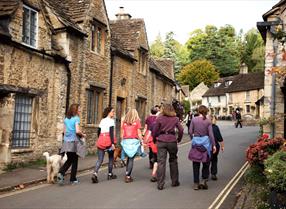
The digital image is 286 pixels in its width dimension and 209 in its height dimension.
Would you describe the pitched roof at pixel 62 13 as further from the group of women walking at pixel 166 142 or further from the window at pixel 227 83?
the window at pixel 227 83

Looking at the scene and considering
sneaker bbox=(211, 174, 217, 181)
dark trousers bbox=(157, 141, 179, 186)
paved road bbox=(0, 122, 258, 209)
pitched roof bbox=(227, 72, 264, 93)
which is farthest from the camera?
pitched roof bbox=(227, 72, 264, 93)

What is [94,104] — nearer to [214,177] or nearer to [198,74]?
[214,177]

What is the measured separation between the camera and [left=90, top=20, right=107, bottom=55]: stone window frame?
56.7 feet

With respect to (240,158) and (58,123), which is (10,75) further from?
(240,158)

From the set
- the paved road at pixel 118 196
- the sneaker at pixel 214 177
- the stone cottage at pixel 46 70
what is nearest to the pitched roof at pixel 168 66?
the stone cottage at pixel 46 70

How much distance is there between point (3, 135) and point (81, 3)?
7.96 meters

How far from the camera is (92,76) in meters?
16.9

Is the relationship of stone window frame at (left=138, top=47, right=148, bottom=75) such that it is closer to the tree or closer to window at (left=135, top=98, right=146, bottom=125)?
window at (left=135, top=98, right=146, bottom=125)

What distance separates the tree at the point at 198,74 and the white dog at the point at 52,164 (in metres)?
78.9

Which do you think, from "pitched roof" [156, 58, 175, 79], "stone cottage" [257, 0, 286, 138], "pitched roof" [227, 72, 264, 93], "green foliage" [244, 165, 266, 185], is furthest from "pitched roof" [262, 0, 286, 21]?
"pitched roof" [227, 72, 264, 93]

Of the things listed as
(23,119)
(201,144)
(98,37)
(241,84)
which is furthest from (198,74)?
(201,144)

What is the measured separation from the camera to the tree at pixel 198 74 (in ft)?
288

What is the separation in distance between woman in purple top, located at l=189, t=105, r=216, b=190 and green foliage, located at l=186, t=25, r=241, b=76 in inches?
3341

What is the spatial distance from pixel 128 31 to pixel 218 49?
7346cm
